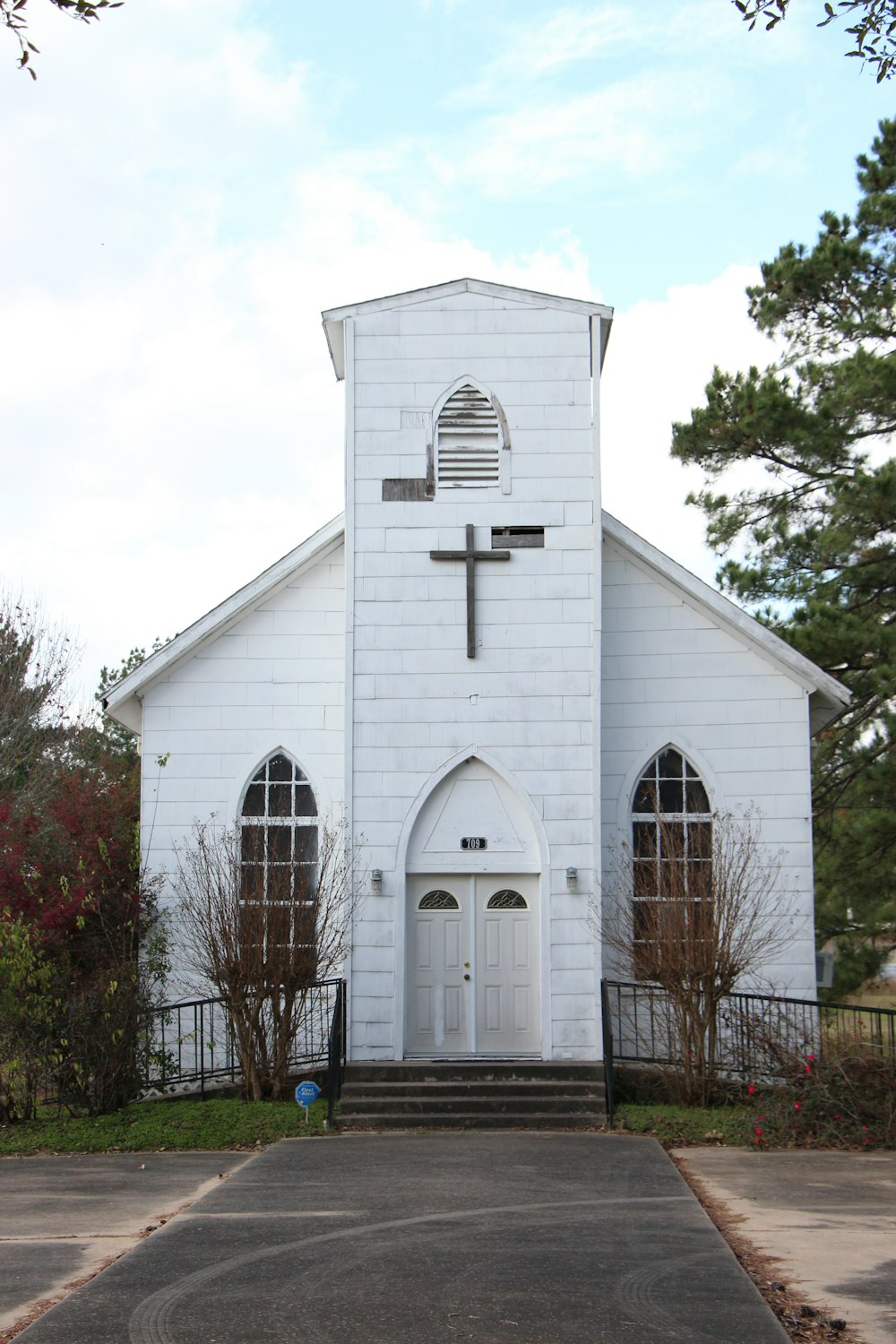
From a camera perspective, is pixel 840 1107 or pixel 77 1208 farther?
pixel 840 1107

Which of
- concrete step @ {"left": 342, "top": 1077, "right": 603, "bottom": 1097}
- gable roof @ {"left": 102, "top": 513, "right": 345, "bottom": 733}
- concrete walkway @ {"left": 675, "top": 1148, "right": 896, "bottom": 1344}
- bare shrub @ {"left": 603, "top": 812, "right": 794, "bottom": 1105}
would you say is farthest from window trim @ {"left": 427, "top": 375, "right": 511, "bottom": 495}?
concrete walkway @ {"left": 675, "top": 1148, "right": 896, "bottom": 1344}

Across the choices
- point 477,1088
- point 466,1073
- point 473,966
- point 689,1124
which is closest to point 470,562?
point 473,966

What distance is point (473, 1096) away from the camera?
1434cm

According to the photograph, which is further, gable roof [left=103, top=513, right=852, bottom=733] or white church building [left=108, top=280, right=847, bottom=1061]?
gable roof [left=103, top=513, right=852, bottom=733]

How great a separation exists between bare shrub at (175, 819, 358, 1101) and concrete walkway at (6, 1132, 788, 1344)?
10.4 ft

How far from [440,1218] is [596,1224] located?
992 millimetres

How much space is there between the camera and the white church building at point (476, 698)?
15609mm

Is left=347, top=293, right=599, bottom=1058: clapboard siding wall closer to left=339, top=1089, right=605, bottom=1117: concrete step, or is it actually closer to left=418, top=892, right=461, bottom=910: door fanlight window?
left=418, top=892, right=461, bottom=910: door fanlight window

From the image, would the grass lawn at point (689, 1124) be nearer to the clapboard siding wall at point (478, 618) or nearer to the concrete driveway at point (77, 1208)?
the clapboard siding wall at point (478, 618)

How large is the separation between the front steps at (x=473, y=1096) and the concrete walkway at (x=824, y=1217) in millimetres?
1821

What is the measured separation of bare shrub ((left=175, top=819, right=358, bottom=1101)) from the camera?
14.6 meters

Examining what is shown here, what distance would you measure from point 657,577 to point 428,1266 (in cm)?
1015

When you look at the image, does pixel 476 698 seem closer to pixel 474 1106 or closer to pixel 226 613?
pixel 226 613

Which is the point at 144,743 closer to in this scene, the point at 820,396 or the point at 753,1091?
the point at 753,1091
